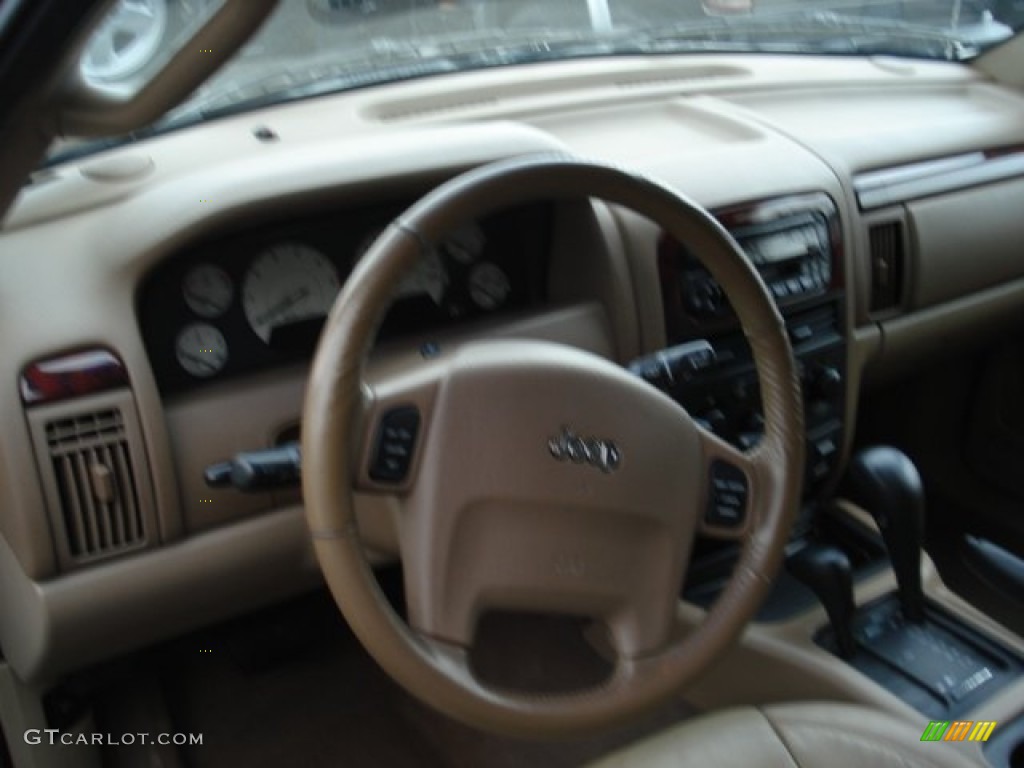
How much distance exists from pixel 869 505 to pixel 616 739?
0.62m

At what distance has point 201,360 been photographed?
1.53 meters

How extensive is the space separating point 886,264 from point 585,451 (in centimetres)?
120

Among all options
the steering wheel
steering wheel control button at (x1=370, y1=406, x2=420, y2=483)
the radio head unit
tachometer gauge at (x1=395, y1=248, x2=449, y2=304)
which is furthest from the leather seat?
tachometer gauge at (x1=395, y1=248, x2=449, y2=304)

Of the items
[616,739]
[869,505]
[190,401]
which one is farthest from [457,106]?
[616,739]

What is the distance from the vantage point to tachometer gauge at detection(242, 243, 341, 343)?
61.2 inches

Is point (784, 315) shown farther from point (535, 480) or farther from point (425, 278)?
point (535, 480)

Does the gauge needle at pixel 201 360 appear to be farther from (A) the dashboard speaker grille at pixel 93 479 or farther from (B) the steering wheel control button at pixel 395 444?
(B) the steering wheel control button at pixel 395 444

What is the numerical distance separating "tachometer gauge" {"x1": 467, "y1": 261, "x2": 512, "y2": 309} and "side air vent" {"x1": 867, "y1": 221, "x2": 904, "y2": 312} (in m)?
0.79

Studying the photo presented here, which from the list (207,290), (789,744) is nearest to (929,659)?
(789,744)

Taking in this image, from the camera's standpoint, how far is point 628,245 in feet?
5.56

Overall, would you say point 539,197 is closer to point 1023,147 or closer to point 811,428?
point 811,428

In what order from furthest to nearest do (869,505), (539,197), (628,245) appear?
(869,505)
(628,245)
(539,197)

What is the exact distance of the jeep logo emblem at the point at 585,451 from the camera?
1197 millimetres

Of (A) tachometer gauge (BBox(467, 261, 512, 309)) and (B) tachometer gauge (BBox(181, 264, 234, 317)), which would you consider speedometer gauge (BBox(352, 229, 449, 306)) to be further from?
(B) tachometer gauge (BBox(181, 264, 234, 317))
